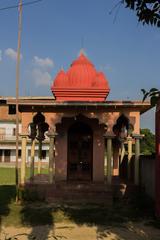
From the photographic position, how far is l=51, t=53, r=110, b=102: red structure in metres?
17.2

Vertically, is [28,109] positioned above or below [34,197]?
above

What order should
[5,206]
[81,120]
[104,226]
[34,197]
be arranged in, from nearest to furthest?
1. [104,226]
2. [5,206]
3. [34,197]
4. [81,120]

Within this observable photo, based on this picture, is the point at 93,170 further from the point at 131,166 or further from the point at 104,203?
the point at 104,203

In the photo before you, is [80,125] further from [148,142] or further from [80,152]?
[148,142]

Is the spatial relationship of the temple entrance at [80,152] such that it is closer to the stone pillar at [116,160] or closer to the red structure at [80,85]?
the red structure at [80,85]

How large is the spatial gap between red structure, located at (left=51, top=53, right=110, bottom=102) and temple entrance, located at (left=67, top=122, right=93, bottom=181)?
1.28 m

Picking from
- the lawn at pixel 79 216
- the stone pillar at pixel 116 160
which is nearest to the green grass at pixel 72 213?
the lawn at pixel 79 216

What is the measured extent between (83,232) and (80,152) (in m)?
7.85

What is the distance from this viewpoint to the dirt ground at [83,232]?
8812mm

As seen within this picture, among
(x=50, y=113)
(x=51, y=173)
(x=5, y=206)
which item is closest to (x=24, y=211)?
(x=5, y=206)

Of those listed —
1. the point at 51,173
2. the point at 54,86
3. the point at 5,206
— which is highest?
the point at 54,86

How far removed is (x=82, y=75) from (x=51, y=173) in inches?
197

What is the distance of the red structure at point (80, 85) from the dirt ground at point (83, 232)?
7762 mm

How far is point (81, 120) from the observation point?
55.4 feet
